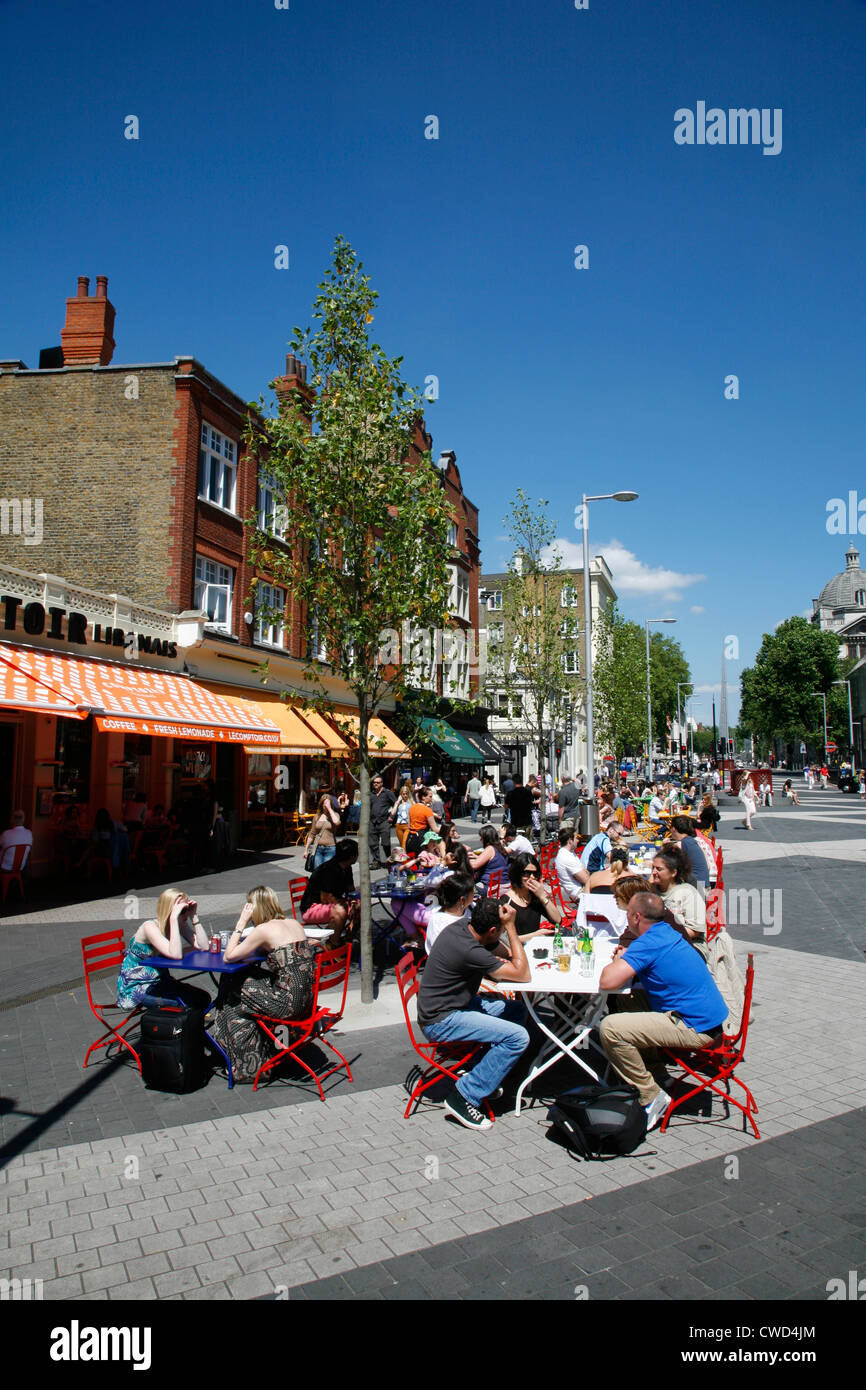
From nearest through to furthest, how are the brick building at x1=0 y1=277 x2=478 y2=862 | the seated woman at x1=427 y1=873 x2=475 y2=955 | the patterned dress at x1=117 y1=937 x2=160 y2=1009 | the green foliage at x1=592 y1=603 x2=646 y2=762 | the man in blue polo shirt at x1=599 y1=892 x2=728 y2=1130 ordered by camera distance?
the man in blue polo shirt at x1=599 y1=892 x2=728 y2=1130 → the seated woman at x1=427 y1=873 x2=475 y2=955 → the patterned dress at x1=117 y1=937 x2=160 y2=1009 → the brick building at x1=0 y1=277 x2=478 y2=862 → the green foliage at x1=592 y1=603 x2=646 y2=762

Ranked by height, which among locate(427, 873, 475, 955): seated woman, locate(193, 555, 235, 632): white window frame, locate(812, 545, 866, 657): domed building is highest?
locate(812, 545, 866, 657): domed building

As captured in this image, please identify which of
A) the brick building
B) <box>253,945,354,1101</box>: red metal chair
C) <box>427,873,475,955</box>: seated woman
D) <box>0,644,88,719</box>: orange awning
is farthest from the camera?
the brick building

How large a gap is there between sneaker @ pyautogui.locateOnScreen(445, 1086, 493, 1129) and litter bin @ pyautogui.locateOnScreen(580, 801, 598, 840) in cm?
1258

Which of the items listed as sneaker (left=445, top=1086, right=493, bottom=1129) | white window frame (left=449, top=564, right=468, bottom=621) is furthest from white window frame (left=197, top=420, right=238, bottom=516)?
sneaker (left=445, top=1086, right=493, bottom=1129)

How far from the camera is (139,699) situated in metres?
16.1

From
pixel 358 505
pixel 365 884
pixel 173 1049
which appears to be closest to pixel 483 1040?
pixel 173 1049

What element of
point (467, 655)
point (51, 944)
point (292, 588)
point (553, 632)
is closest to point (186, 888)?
point (51, 944)

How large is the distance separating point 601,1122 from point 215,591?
61.4 feet

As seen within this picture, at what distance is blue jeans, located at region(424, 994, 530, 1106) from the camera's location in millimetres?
5348

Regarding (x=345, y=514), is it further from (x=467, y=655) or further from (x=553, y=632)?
(x=467, y=655)

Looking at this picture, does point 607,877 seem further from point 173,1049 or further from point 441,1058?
point 173,1049

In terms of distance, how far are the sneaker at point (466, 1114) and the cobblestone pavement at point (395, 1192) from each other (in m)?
0.07

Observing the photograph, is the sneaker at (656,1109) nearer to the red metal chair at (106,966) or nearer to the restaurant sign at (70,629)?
the red metal chair at (106,966)

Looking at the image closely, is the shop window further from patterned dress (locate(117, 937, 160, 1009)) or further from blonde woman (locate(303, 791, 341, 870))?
patterned dress (locate(117, 937, 160, 1009))
